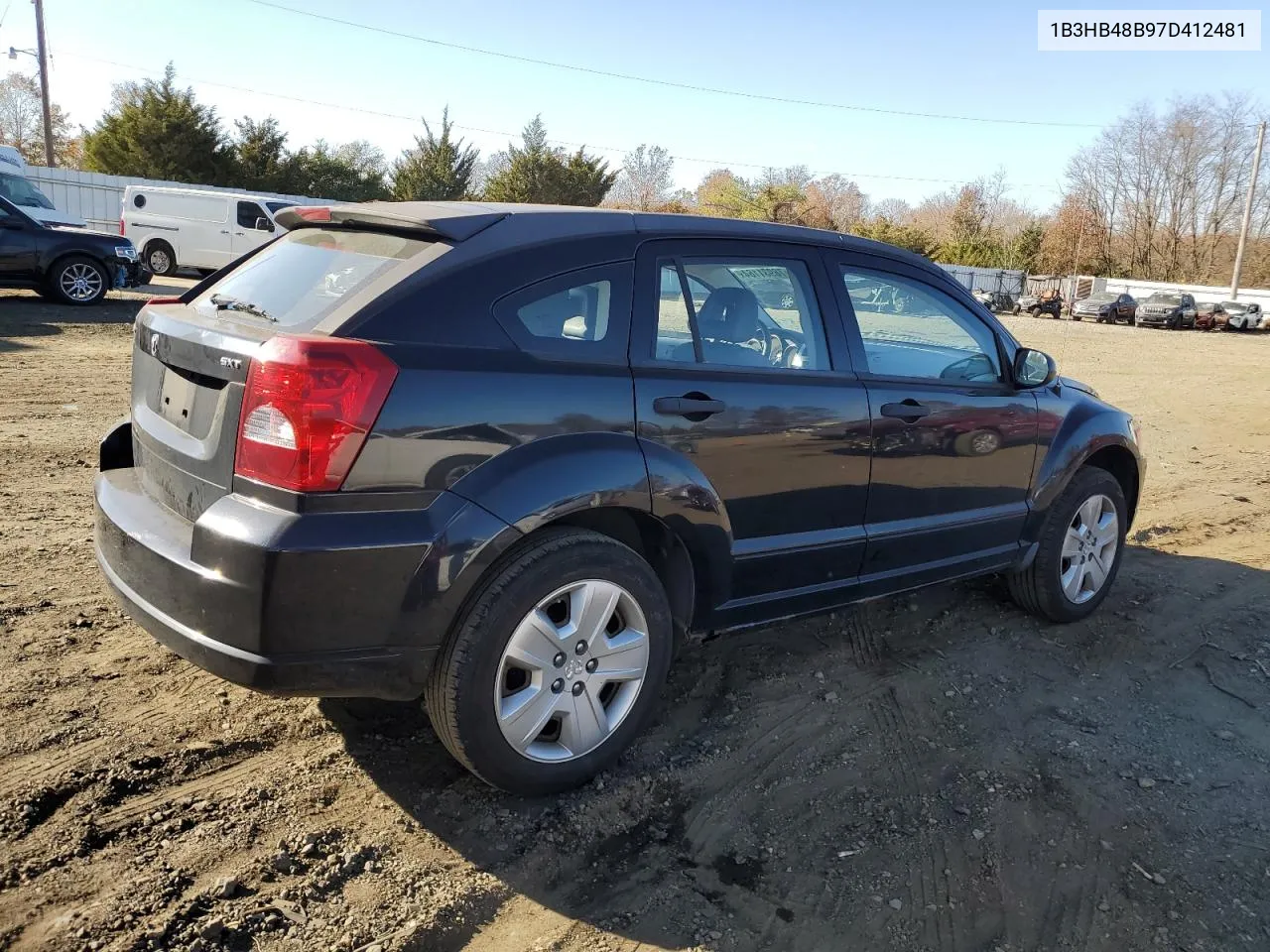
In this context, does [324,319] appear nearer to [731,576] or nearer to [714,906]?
[731,576]

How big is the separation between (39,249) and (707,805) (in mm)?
14411

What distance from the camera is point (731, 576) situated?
3357 millimetres

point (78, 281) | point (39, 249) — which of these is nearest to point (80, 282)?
point (78, 281)

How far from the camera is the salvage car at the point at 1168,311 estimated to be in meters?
39.9

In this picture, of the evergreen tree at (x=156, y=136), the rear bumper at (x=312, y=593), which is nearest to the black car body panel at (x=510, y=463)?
the rear bumper at (x=312, y=593)

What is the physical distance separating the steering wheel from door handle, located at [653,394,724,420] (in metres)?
1.37

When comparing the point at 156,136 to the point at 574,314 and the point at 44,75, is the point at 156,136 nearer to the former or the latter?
the point at 44,75

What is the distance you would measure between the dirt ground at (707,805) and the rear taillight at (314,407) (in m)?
1.07

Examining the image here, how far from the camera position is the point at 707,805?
3.07 m

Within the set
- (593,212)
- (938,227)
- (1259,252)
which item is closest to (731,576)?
(593,212)

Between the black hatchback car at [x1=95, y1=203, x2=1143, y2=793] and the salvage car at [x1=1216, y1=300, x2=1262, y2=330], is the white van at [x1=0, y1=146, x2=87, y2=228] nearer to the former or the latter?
the black hatchback car at [x1=95, y1=203, x2=1143, y2=793]

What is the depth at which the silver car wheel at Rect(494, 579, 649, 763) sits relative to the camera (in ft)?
9.28

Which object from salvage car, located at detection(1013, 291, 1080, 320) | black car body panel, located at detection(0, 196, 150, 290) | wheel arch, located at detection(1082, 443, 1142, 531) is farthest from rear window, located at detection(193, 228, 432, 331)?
salvage car, located at detection(1013, 291, 1080, 320)

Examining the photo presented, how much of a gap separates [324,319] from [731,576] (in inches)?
62.5
